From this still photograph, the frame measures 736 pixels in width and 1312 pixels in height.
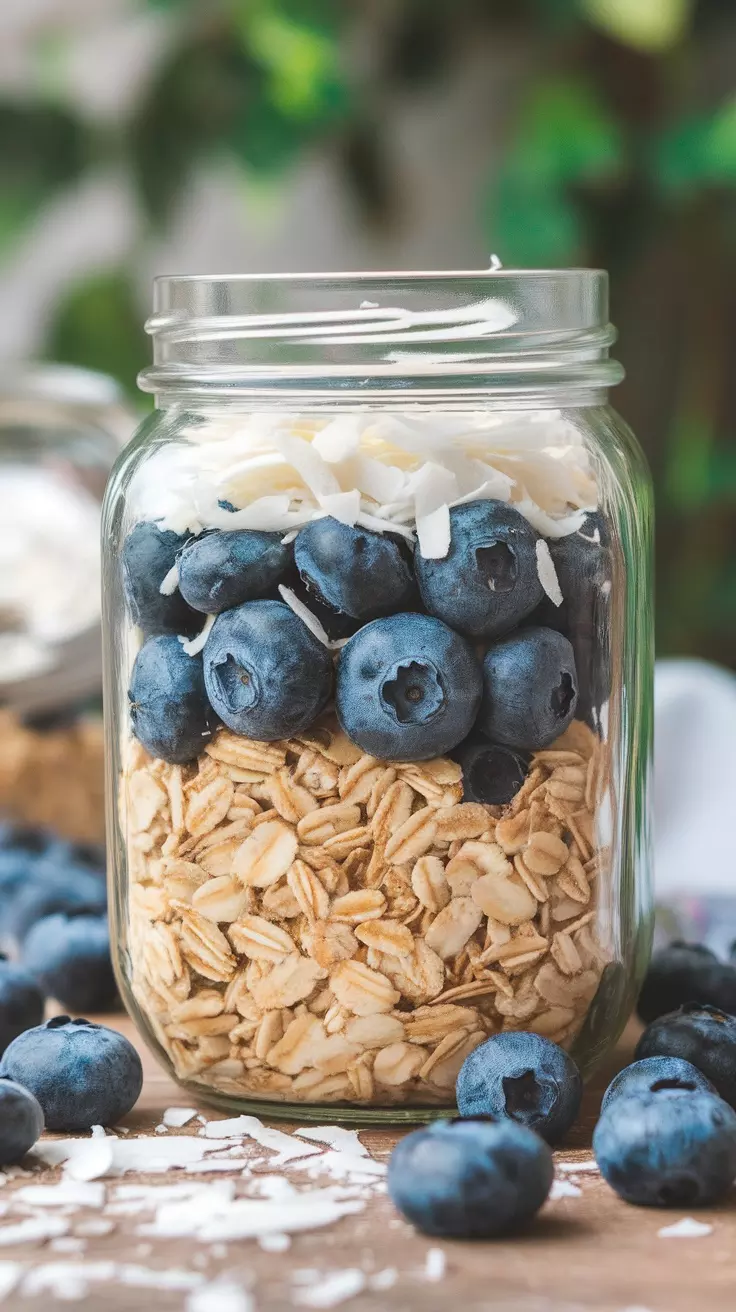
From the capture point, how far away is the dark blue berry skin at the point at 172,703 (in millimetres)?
811

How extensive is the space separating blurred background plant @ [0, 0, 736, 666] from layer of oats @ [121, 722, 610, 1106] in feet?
5.14

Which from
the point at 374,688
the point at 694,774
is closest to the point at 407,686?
the point at 374,688

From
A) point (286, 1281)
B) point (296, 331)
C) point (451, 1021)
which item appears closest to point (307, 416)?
point (296, 331)

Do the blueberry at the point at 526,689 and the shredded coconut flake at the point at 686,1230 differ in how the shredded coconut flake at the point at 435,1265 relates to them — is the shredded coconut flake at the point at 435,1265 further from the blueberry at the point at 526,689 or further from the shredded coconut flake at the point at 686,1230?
the blueberry at the point at 526,689

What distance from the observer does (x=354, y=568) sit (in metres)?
0.76

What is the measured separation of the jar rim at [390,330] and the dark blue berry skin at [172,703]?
0.15 m

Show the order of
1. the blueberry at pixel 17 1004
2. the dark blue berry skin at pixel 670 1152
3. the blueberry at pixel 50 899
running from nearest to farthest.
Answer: the dark blue berry skin at pixel 670 1152
the blueberry at pixel 17 1004
the blueberry at pixel 50 899

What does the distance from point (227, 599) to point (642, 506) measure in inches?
10.3

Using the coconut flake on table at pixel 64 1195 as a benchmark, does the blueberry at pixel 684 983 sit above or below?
above

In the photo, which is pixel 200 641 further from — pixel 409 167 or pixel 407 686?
pixel 409 167

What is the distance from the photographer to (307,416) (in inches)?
32.7

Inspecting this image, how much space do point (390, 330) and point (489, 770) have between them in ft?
0.75

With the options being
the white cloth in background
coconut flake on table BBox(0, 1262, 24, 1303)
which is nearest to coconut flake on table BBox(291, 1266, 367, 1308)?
coconut flake on table BBox(0, 1262, 24, 1303)

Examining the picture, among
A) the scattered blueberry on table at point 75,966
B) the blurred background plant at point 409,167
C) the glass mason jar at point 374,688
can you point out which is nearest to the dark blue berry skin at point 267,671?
the glass mason jar at point 374,688
